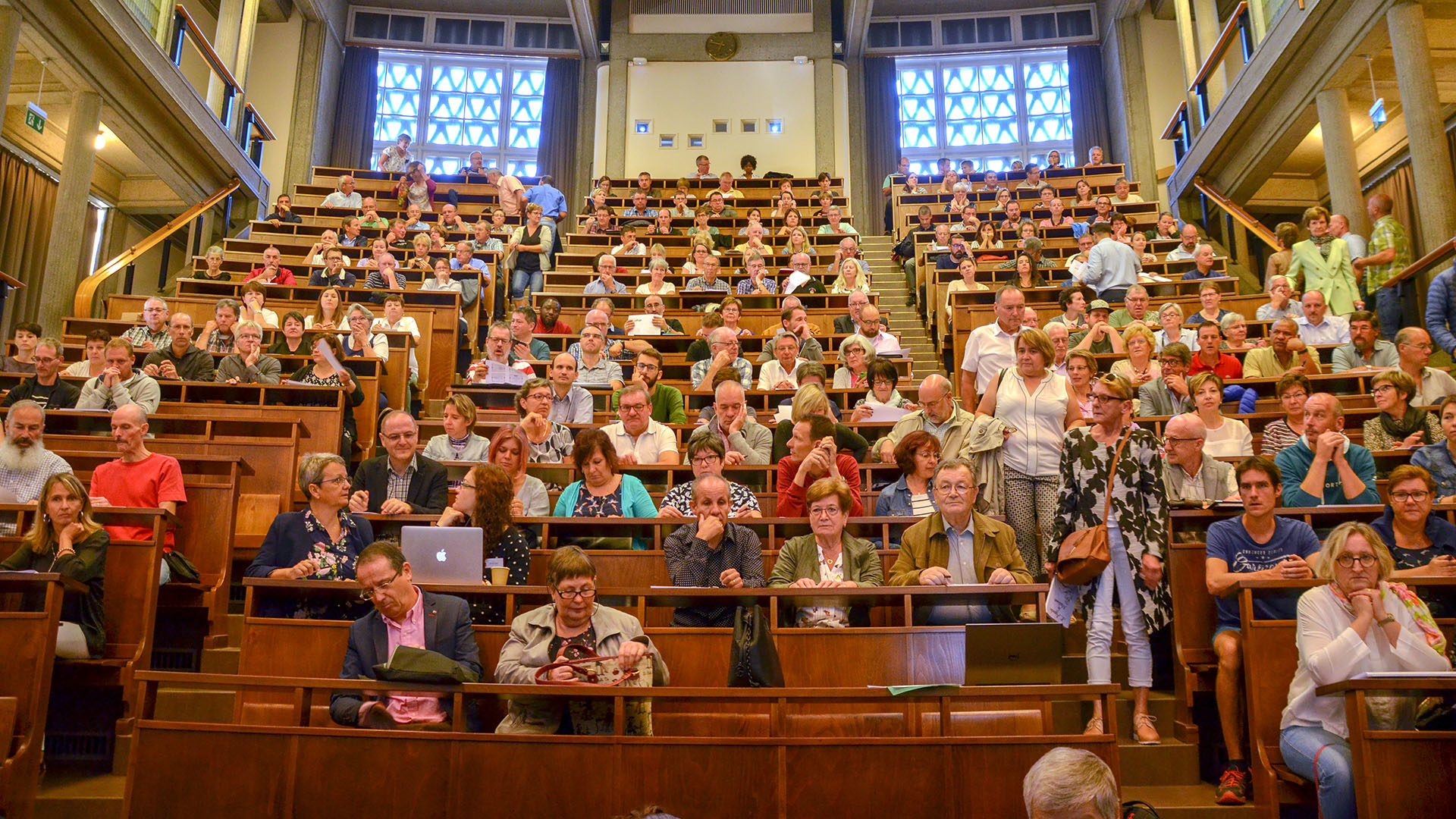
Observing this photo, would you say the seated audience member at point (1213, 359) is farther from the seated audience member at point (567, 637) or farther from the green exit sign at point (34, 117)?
the green exit sign at point (34, 117)

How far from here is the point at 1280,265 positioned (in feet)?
21.9

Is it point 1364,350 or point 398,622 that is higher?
point 1364,350

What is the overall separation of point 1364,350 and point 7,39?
Answer: 7.50 m

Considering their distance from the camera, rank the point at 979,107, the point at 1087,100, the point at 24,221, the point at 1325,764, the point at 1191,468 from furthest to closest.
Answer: the point at 979,107, the point at 1087,100, the point at 24,221, the point at 1191,468, the point at 1325,764

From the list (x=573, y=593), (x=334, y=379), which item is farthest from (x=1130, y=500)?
(x=334, y=379)

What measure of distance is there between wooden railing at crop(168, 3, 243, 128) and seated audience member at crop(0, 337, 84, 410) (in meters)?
4.58

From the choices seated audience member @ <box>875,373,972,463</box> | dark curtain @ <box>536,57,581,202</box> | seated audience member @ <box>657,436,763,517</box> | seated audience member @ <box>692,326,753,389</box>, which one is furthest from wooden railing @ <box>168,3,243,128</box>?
seated audience member @ <box>875,373,972,463</box>

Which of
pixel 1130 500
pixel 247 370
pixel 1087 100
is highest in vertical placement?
pixel 1087 100

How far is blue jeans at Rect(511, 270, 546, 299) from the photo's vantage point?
7746 millimetres

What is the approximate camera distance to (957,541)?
3.10 metres

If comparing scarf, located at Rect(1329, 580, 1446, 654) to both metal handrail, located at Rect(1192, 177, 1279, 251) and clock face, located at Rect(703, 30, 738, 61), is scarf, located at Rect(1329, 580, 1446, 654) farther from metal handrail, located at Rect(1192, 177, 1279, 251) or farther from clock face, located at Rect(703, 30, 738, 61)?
clock face, located at Rect(703, 30, 738, 61)

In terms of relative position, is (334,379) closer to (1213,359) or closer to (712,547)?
(712,547)

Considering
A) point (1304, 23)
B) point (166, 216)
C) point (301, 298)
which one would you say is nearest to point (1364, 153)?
point (1304, 23)

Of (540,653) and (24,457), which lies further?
(24,457)
